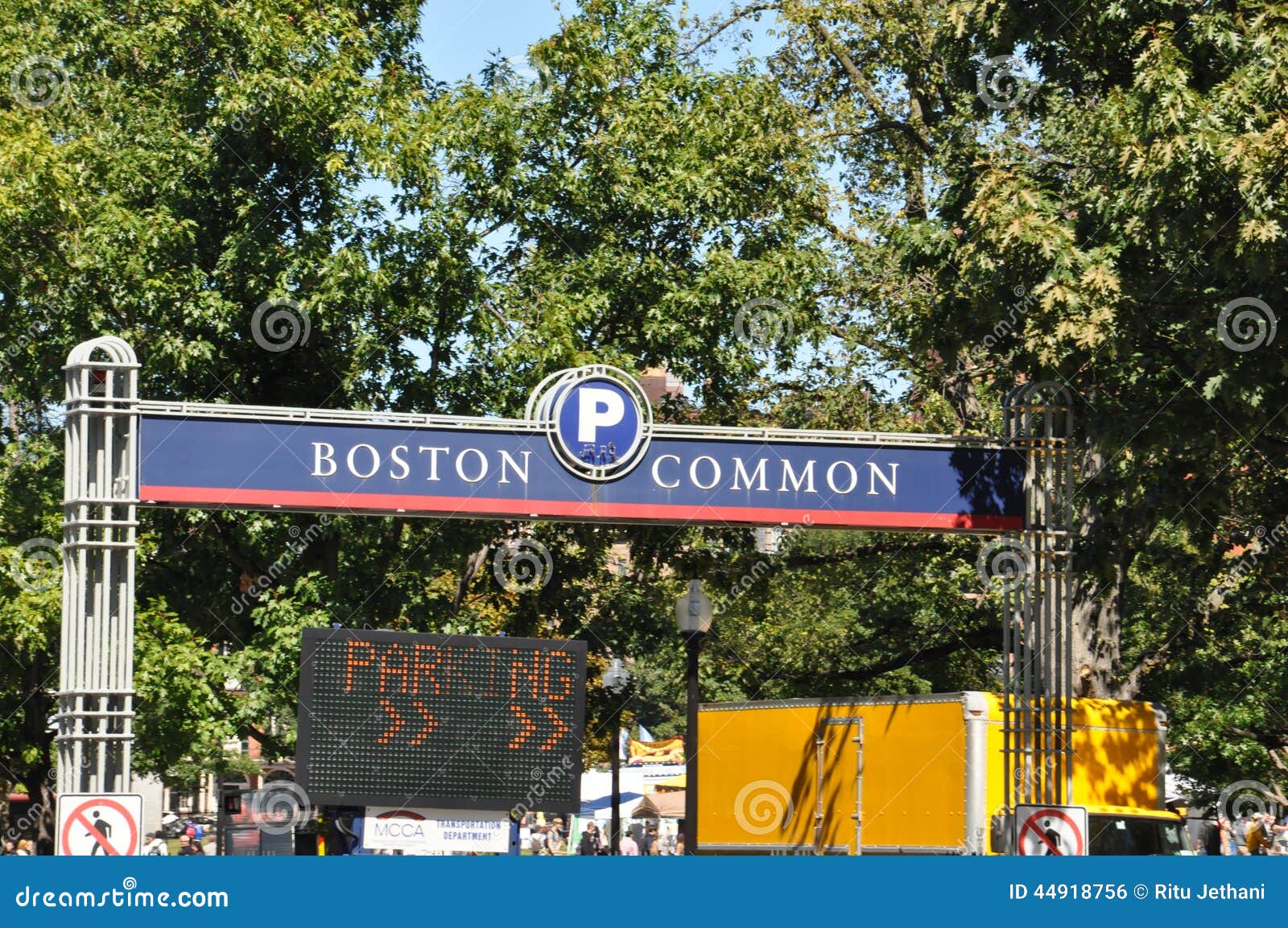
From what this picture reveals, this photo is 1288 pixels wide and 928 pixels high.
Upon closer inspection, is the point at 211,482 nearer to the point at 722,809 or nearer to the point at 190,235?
the point at 190,235

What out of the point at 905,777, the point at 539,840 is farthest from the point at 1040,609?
the point at 539,840

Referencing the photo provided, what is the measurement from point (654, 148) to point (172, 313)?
637 cm

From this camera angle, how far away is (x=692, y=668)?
17.0 meters

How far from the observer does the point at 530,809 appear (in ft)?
44.4

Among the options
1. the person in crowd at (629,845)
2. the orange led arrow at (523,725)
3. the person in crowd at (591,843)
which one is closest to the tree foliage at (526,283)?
the orange led arrow at (523,725)

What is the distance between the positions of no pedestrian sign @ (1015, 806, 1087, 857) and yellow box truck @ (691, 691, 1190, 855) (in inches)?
36.0

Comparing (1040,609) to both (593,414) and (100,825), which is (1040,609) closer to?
(593,414)

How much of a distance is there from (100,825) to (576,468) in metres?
5.04

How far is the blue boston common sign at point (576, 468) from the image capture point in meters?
14.0

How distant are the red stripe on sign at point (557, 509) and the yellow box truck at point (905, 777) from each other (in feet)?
6.84

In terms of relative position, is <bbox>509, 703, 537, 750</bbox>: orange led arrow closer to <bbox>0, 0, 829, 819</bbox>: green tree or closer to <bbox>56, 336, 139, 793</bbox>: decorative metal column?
<bbox>56, 336, 139, 793</bbox>: decorative metal column

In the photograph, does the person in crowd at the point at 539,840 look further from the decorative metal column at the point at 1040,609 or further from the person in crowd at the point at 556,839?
the decorative metal column at the point at 1040,609
